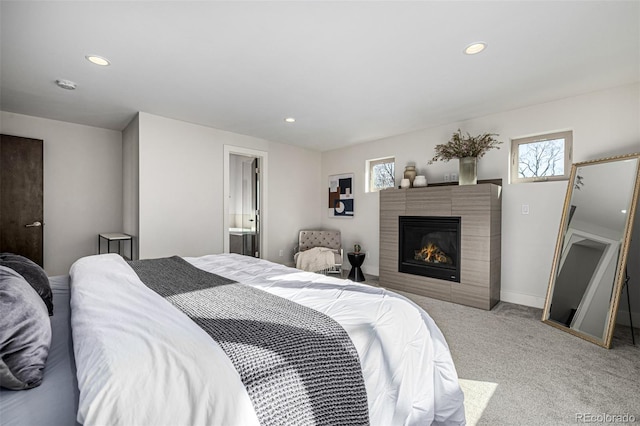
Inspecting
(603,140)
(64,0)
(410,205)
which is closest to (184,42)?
(64,0)

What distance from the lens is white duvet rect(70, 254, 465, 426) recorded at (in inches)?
29.7

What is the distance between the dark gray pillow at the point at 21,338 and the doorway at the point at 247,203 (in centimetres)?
415

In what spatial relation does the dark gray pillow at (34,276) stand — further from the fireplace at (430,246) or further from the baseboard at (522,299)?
the baseboard at (522,299)

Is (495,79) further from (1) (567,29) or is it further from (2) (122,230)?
(2) (122,230)

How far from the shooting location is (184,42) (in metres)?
2.26

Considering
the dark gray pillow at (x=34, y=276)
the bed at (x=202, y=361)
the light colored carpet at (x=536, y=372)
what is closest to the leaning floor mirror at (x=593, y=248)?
the light colored carpet at (x=536, y=372)

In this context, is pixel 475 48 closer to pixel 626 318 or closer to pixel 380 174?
pixel 380 174

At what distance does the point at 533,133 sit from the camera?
359cm

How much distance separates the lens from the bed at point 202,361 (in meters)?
0.76

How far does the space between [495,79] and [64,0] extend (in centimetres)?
350

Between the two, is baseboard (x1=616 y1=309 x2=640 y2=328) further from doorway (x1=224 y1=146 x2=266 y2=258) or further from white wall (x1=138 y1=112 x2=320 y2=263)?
doorway (x1=224 y1=146 x2=266 y2=258)

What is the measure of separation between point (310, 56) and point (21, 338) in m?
2.46

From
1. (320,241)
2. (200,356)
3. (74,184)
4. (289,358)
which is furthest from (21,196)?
(289,358)

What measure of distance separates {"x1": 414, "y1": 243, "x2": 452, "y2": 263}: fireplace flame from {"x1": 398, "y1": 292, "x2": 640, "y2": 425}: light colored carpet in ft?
3.14
